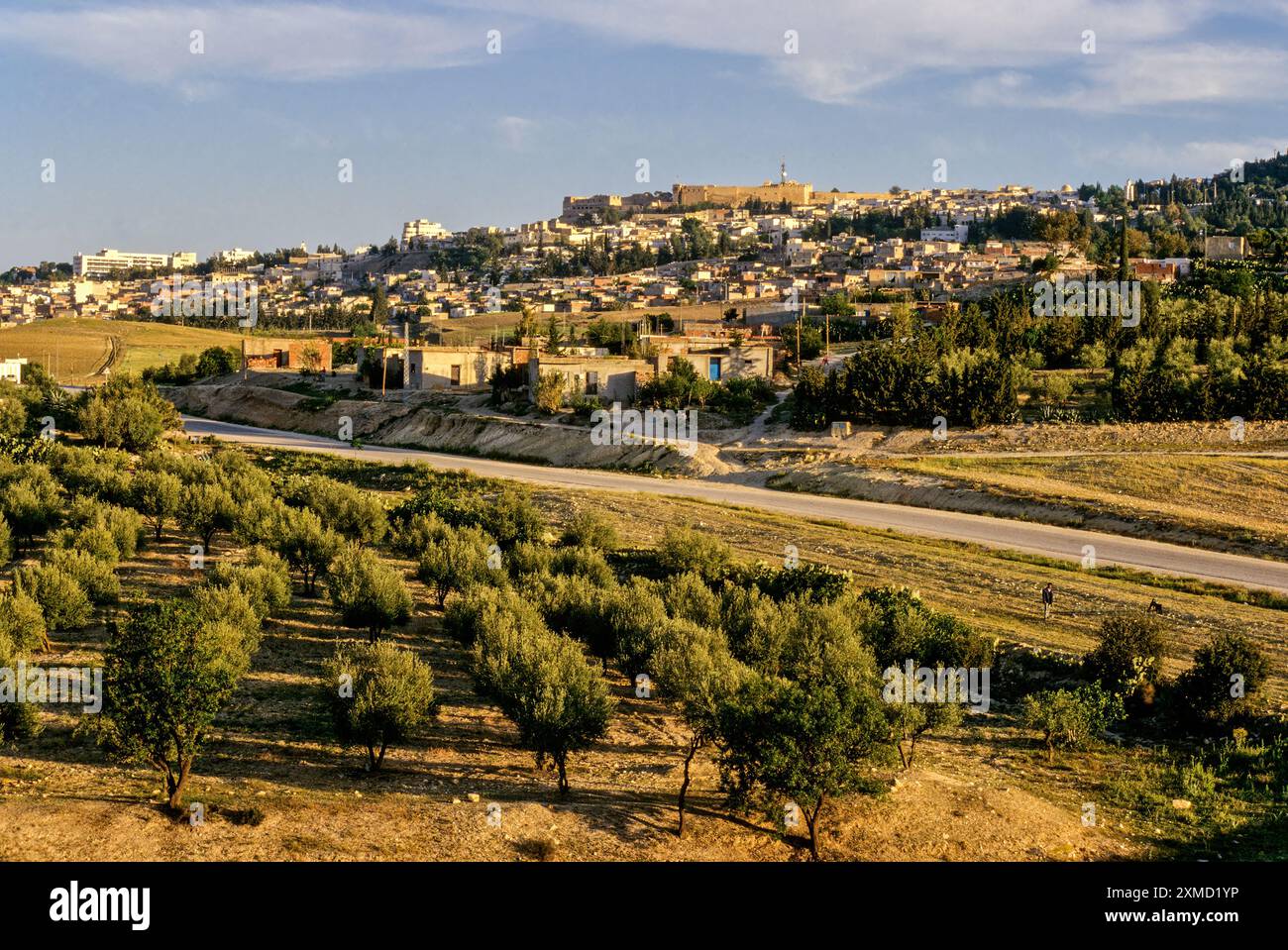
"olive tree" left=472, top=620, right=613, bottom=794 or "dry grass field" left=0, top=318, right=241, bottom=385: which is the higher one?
"dry grass field" left=0, top=318, right=241, bottom=385

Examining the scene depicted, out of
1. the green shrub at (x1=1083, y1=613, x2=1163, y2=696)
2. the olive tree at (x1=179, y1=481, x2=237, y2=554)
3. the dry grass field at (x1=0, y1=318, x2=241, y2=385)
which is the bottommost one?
the green shrub at (x1=1083, y1=613, x2=1163, y2=696)

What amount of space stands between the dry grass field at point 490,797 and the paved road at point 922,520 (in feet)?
32.0

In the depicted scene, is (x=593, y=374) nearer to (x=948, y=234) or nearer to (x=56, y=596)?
(x=56, y=596)

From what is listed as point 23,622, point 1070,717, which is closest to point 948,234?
point 1070,717

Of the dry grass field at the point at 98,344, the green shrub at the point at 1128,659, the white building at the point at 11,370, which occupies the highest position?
the dry grass field at the point at 98,344

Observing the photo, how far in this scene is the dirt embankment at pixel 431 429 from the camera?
55625 millimetres

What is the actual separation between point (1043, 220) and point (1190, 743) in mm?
96949

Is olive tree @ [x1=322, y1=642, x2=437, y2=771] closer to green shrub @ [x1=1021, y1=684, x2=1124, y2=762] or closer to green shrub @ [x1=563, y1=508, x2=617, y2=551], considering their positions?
green shrub @ [x1=1021, y1=684, x2=1124, y2=762]

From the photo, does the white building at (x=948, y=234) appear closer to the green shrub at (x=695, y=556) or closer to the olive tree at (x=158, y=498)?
the green shrub at (x=695, y=556)

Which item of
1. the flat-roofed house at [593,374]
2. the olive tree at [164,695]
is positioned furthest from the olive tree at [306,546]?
the flat-roofed house at [593,374]

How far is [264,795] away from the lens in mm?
17156

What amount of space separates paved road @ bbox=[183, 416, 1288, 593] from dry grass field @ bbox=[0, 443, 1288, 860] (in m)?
9.77

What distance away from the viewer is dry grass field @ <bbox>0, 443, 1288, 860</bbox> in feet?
51.5

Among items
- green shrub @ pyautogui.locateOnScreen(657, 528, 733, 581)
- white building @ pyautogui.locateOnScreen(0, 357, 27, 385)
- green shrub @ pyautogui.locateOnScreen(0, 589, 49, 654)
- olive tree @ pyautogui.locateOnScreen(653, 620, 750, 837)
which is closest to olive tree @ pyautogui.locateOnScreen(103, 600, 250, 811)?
green shrub @ pyautogui.locateOnScreen(0, 589, 49, 654)
